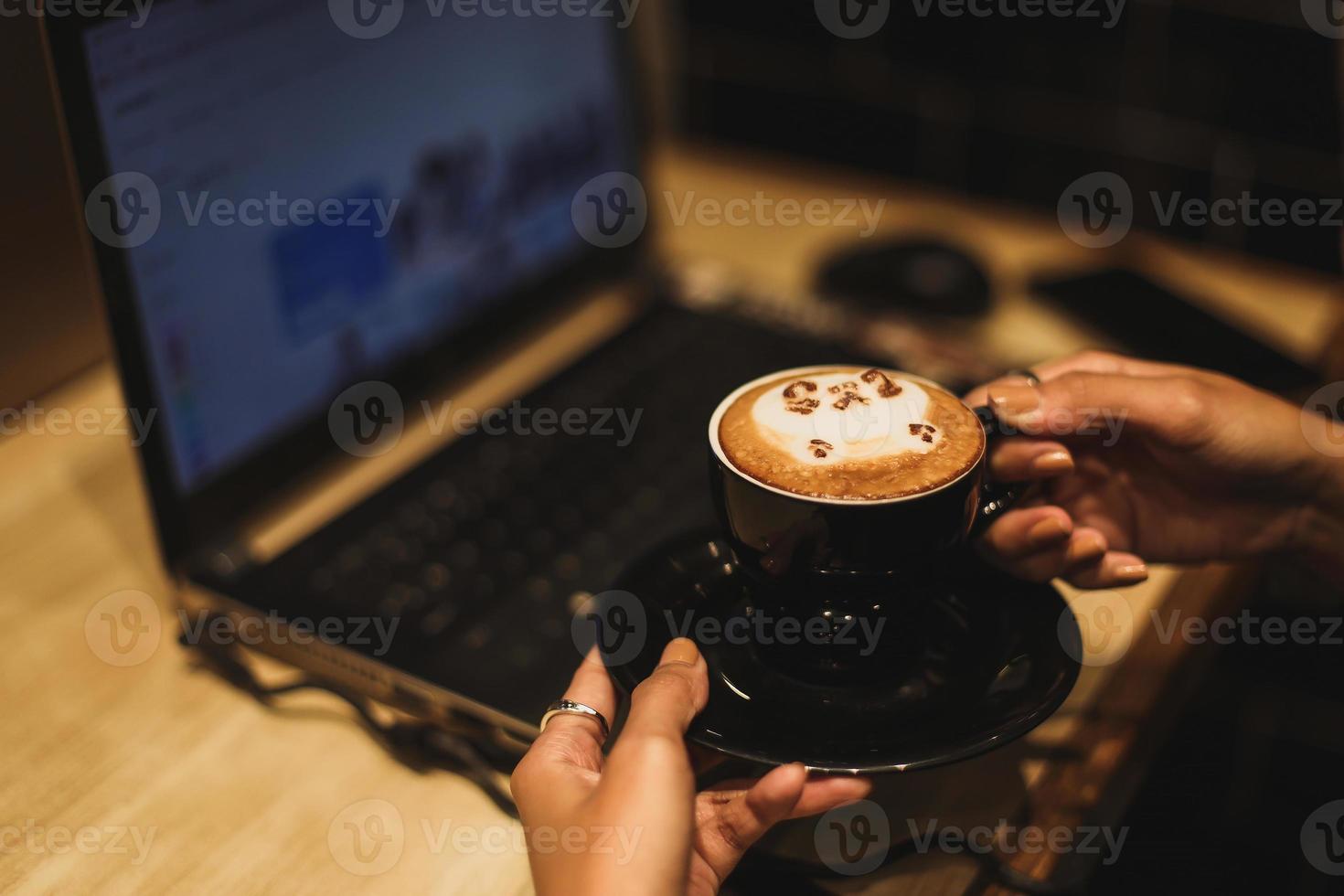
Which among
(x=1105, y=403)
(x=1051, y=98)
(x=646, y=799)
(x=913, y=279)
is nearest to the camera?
(x=646, y=799)

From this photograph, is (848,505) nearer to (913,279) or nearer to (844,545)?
(844,545)

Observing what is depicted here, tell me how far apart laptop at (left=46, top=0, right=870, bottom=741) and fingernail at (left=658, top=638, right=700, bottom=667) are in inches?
5.4

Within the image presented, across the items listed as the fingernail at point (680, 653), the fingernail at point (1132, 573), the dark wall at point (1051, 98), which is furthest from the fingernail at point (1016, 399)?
the dark wall at point (1051, 98)

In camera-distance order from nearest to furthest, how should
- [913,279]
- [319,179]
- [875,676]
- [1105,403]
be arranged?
[875,676], [1105,403], [319,179], [913,279]

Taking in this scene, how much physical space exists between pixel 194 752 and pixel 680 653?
13.5 inches

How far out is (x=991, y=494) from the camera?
66 centimetres

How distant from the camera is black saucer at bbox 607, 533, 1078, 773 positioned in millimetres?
568

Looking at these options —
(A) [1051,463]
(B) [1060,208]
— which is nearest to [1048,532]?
(A) [1051,463]

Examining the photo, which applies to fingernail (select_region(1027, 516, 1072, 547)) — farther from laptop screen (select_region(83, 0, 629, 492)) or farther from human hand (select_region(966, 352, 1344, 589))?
laptop screen (select_region(83, 0, 629, 492))

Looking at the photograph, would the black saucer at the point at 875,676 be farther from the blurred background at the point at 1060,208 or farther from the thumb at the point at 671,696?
the blurred background at the point at 1060,208

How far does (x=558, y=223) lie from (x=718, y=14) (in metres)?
0.61

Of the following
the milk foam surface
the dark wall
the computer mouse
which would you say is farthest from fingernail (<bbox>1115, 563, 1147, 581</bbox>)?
the dark wall

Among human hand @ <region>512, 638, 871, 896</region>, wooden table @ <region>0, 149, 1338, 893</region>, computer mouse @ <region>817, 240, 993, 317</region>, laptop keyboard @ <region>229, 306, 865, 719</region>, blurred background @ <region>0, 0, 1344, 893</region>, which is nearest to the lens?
human hand @ <region>512, 638, 871, 896</region>

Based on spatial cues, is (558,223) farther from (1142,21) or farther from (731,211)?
(1142,21)
